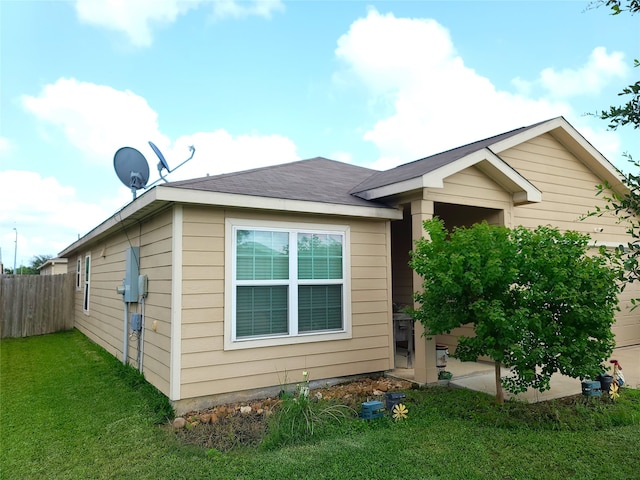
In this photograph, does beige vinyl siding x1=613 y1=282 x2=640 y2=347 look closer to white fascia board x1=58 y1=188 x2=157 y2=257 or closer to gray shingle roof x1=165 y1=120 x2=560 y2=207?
gray shingle roof x1=165 y1=120 x2=560 y2=207

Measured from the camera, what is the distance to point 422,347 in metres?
5.58

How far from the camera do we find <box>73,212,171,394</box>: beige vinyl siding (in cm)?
504

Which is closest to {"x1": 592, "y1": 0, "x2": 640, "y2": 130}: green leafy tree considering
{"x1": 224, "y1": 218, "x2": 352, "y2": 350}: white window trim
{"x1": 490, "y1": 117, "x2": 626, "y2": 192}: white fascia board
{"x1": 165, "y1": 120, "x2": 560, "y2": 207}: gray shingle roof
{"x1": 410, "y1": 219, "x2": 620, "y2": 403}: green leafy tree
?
{"x1": 410, "y1": 219, "x2": 620, "y2": 403}: green leafy tree

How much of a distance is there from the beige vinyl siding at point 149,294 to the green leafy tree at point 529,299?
3323mm

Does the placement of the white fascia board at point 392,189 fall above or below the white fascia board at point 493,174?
below

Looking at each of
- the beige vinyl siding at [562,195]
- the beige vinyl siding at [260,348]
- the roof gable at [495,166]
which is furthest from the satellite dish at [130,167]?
the beige vinyl siding at [562,195]

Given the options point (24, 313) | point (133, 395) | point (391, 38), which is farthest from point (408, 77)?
point (24, 313)

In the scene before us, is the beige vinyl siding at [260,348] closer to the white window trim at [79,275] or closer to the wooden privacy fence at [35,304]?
the white window trim at [79,275]

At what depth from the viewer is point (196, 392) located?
15.5ft

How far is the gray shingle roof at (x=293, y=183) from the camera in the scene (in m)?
5.17

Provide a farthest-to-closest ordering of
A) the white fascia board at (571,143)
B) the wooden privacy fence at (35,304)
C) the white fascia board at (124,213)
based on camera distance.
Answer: the wooden privacy fence at (35,304), the white fascia board at (571,143), the white fascia board at (124,213)

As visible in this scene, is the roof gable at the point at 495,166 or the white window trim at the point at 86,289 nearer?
the roof gable at the point at 495,166

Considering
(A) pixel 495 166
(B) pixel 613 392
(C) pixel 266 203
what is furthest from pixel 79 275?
(B) pixel 613 392

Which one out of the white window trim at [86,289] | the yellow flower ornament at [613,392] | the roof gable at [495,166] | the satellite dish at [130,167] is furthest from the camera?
the white window trim at [86,289]
